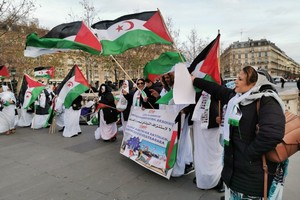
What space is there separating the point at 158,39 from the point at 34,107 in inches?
322

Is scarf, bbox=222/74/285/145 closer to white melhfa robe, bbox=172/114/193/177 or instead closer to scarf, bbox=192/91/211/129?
scarf, bbox=192/91/211/129

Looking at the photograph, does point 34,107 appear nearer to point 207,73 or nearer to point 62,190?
point 62,190

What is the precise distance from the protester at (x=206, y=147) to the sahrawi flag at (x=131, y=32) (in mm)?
1362

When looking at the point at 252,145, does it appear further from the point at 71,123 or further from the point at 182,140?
the point at 71,123

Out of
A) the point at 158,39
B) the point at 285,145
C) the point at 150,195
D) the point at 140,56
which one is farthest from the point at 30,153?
the point at 140,56

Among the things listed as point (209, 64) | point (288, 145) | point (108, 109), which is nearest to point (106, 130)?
point (108, 109)

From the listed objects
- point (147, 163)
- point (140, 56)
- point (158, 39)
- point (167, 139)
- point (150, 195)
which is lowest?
point (150, 195)

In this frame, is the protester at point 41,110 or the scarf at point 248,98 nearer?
the scarf at point 248,98

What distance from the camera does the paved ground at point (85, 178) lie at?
378 cm

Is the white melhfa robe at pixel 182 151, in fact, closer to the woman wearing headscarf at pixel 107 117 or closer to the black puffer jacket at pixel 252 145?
the black puffer jacket at pixel 252 145

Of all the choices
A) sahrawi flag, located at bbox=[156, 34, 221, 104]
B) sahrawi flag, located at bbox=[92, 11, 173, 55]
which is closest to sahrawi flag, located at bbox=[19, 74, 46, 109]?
sahrawi flag, located at bbox=[92, 11, 173, 55]

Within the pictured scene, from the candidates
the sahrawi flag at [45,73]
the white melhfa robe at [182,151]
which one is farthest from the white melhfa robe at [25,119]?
the white melhfa robe at [182,151]

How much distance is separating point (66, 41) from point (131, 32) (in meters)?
1.85

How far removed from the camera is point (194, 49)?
27.8m
